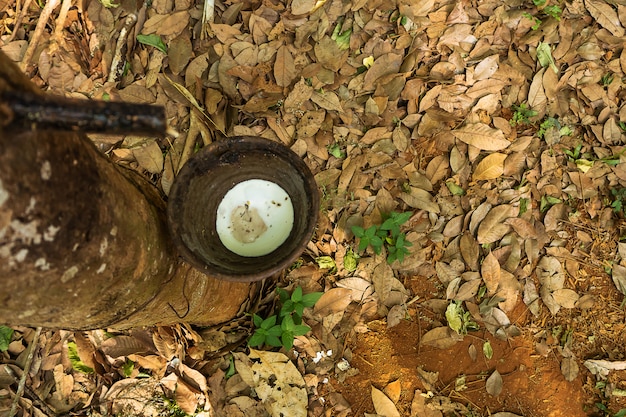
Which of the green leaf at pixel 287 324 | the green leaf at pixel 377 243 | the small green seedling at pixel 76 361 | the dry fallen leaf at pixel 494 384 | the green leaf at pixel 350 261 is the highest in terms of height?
the green leaf at pixel 377 243

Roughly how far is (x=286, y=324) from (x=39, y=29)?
158cm

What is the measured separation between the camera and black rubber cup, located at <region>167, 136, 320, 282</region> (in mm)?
1407

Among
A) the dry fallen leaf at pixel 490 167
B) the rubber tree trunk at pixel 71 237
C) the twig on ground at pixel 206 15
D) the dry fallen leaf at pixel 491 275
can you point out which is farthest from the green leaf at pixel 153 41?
the dry fallen leaf at pixel 491 275

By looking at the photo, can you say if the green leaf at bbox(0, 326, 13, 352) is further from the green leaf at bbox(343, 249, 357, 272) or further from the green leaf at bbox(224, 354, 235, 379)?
the green leaf at bbox(343, 249, 357, 272)

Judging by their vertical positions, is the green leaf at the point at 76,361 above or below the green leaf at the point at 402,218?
below

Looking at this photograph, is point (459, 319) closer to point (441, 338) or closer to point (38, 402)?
point (441, 338)

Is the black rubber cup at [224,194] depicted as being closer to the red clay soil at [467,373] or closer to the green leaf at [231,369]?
the green leaf at [231,369]

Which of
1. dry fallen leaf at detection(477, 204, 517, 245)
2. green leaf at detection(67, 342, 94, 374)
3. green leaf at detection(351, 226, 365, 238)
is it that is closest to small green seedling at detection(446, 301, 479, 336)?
dry fallen leaf at detection(477, 204, 517, 245)

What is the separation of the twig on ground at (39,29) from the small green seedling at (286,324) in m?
1.43

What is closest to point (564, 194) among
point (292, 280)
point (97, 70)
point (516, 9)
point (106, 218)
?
point (516, 9)

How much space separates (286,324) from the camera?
1988mm

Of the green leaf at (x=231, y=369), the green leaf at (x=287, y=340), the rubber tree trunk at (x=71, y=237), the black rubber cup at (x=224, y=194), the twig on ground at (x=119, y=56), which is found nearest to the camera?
the rubber tree trunk at (x=71, y=237)

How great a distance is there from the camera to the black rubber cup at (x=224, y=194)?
55.4 inches

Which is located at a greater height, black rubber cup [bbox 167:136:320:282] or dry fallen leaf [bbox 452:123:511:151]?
black rubber cup [bbox 167:136:320:282]
